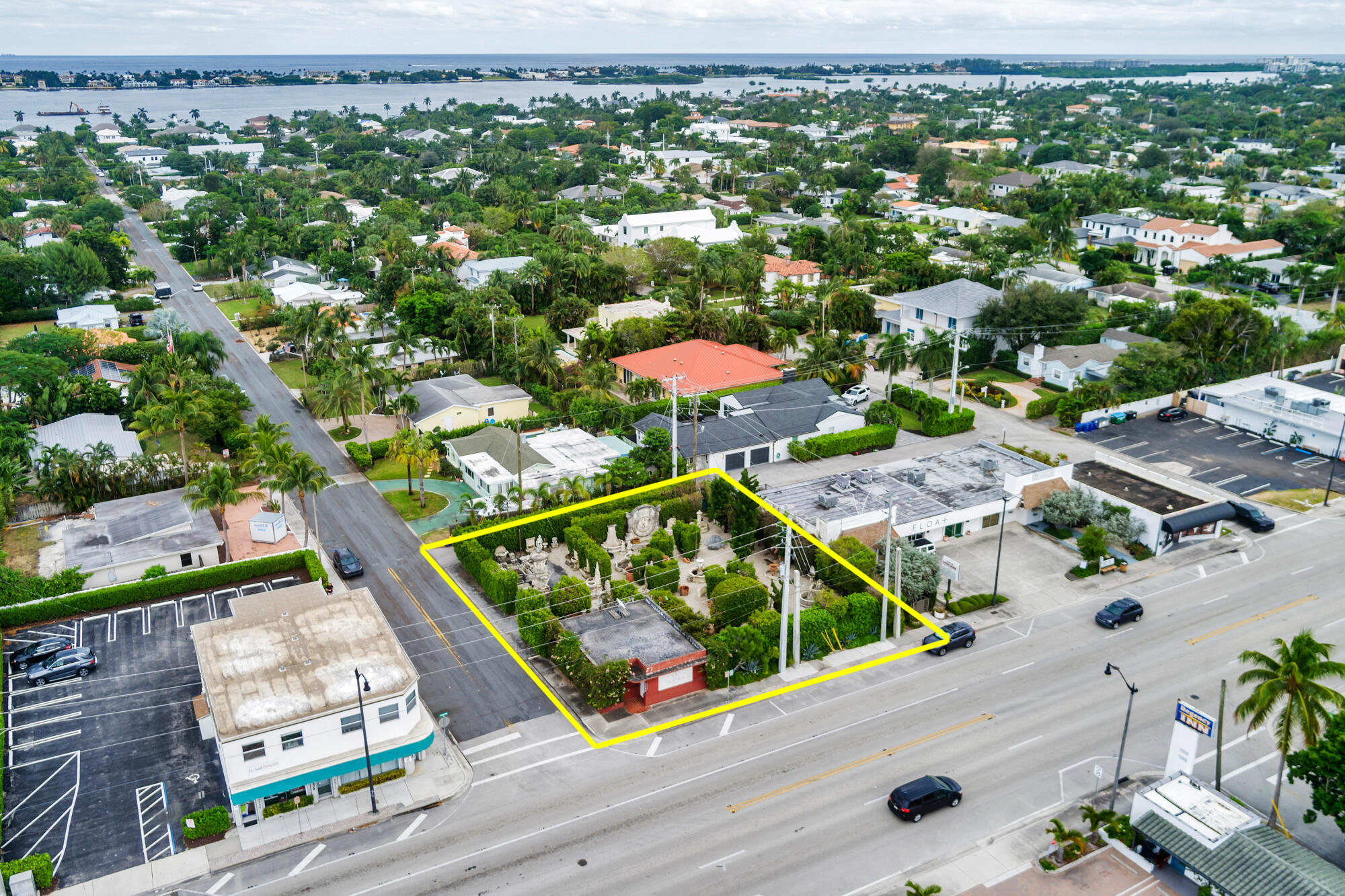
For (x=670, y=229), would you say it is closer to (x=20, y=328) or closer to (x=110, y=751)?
(x=20, y=328)

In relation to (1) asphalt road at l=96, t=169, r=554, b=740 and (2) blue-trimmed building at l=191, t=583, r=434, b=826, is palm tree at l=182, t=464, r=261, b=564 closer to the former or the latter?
(1) asphalt road at l=96, t=169, r=554, b=740

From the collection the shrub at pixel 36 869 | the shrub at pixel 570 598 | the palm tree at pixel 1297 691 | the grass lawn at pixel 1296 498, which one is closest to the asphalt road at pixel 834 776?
the palm tree at pixel 1297 691

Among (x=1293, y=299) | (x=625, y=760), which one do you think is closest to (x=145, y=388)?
(x=625, y=760)

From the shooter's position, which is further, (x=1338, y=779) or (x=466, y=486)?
(x=466, y=486)

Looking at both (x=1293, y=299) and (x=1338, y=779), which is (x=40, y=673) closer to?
(x=1338, y=779)

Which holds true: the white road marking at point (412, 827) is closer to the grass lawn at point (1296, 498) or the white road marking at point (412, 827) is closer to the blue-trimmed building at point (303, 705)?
the blue-trimmed building at point (303, 705)

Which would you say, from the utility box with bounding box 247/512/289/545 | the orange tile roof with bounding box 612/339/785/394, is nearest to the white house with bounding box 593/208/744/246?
the orange tile roof with bounding box 612/339/785/394

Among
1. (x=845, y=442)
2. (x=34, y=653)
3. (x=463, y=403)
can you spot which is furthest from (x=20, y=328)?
(x=845, y=442)
